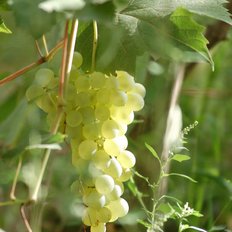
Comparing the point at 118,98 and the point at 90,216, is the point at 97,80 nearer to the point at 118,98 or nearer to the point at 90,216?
the point at 118,98

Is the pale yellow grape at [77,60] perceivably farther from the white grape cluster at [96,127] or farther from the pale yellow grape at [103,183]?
the pale yellow grape at [103,183]

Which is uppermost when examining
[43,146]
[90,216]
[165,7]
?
[165,7]

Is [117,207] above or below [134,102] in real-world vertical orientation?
below

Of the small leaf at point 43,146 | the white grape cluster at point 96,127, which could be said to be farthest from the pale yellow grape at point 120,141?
the small leaf at point 43,146

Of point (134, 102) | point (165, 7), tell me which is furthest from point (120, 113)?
point (165, 7)

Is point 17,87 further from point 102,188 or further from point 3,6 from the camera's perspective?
point 102,188

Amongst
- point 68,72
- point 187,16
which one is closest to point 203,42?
point 187,16

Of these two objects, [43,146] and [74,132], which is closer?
[43,146]
